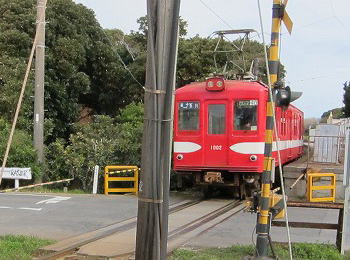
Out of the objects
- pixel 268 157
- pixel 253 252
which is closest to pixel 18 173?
pixel 253 252

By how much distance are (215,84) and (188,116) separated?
119cm

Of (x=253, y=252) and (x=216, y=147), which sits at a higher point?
(x=216, y=147)

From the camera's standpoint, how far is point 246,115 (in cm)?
1401

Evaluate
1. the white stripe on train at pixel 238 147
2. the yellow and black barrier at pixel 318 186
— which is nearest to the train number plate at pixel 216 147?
the white stripe on train at pixel 238 147

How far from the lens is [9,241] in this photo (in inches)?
324

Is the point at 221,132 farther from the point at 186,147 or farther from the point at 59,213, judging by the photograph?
the point at 59,213

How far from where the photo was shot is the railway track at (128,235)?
7.71 meters

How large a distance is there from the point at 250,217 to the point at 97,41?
18.1m

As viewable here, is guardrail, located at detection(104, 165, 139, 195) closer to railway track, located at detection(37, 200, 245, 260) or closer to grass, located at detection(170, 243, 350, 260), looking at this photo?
railway track, located at detection(37, 200, 245, 260)

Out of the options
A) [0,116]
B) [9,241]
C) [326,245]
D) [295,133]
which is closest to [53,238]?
[9,241]

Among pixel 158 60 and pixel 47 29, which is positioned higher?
pixel 47 29

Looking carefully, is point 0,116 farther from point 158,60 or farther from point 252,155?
point 158,60

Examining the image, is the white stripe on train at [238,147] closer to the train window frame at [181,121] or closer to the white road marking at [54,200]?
the train window frame at [181,121]

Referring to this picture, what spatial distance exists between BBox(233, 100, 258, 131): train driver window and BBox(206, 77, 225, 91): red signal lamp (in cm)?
61
